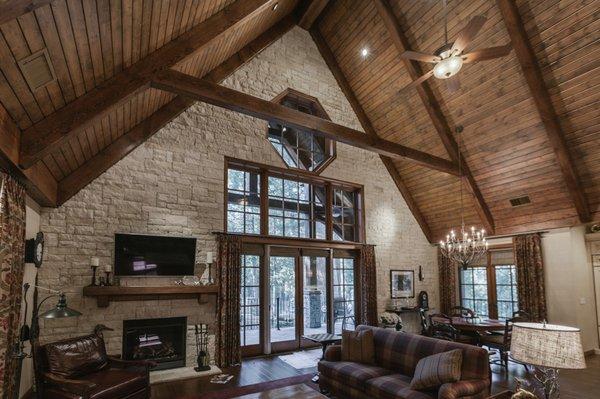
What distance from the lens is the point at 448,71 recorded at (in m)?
4.70

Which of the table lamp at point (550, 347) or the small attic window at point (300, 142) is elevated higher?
the small attic window at point (300, 142)

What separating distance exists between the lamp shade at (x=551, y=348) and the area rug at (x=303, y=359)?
4.50 meters

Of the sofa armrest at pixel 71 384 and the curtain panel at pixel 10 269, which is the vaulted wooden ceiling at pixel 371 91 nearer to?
the curtain panel at pixel 10 269

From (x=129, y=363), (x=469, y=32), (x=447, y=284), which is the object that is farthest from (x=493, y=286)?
(x=129, y=363)

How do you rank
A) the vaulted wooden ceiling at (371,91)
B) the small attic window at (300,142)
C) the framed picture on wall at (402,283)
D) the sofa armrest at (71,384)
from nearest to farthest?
the vaulted wooden ceiling at (371,91) < the sofa armrest at (71,384) < the small attic window at (300,142) < the framed picture on wall at (402,283)

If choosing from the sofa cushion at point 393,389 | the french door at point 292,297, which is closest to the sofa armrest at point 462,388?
the sofa cushion at point 393,389

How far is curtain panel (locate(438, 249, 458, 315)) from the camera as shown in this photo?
31.9ft

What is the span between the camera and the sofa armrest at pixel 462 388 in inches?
141

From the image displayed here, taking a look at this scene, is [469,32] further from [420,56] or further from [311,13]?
[311,13]

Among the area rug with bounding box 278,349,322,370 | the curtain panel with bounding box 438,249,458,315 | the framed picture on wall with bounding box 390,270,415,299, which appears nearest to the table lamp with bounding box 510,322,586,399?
the area rug with bounding box 278,349,322,370

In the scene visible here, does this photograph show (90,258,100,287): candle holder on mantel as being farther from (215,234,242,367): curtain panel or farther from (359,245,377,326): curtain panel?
(359,245,377,326): curtain panel

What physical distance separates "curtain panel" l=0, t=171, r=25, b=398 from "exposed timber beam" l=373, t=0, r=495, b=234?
5.96 meters

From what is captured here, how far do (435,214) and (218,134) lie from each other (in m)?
5.75

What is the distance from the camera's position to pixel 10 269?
3.70 meters
